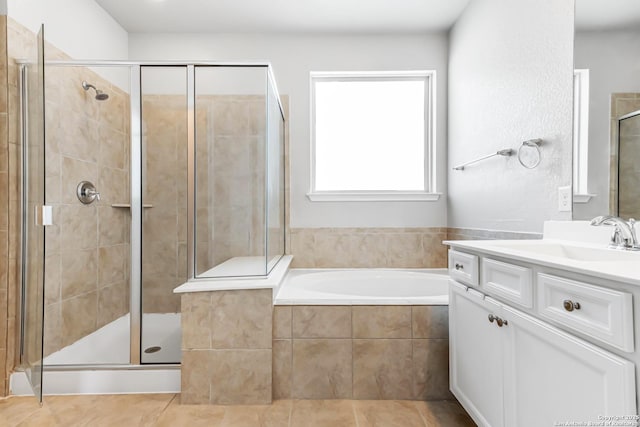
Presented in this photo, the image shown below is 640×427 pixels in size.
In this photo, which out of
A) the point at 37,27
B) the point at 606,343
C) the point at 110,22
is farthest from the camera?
the point at 110,22

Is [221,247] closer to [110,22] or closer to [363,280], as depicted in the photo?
[363,280]

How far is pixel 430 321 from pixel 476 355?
481 mm

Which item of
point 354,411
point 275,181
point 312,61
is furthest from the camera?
point 312,61

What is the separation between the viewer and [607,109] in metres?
1.31

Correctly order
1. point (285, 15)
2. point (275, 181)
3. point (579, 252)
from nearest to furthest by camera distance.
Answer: point (579, 252) → point (275, 181) → point (285, 15)

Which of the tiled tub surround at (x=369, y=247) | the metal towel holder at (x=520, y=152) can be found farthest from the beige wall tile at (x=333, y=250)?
the metal towel holder at (x=520, y=152)

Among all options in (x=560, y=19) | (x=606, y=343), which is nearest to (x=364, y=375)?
(x=606, y=343)

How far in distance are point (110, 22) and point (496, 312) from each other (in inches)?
128

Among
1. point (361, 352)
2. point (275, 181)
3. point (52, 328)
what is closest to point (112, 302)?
point (52, 328)

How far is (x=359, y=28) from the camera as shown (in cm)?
282

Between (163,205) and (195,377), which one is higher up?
(163,205)

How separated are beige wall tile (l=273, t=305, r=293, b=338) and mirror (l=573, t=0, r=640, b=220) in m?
1.42

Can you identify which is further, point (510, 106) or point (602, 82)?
point (510, 106)

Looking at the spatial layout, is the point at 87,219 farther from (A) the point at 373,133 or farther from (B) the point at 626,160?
(B) the point at 626,160
